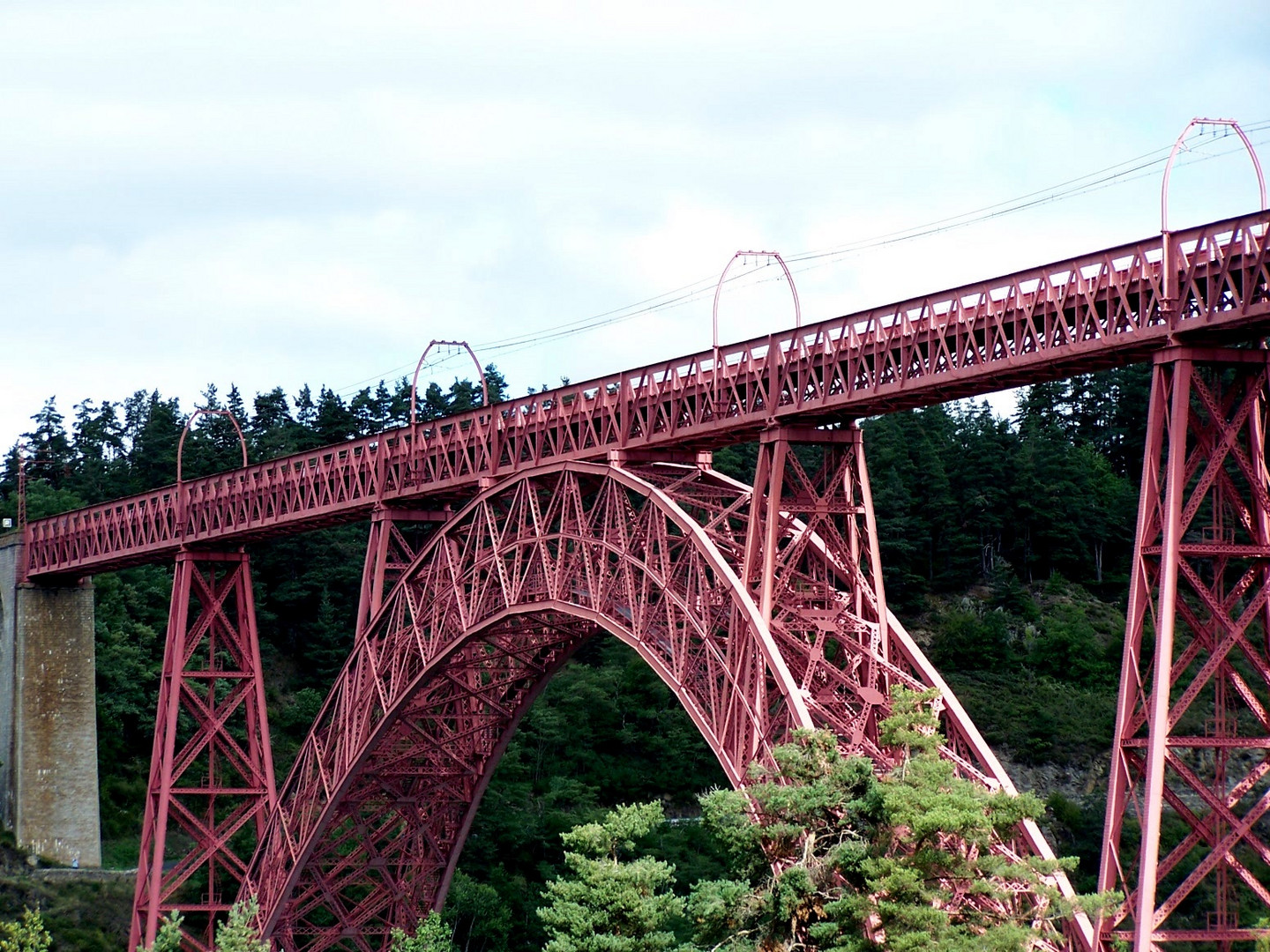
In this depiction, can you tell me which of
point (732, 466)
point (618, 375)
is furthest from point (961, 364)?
point (732, 466)

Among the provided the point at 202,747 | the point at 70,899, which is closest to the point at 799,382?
the point at 202,747

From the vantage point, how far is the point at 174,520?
52156 mm

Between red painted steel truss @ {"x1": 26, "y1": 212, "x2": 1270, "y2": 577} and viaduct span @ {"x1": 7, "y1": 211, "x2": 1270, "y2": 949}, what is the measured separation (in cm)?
6

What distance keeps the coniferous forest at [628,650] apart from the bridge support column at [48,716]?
356 centimetres

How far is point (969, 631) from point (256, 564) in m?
29.0

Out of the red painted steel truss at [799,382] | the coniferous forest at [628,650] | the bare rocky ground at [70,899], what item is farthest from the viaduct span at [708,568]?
the coniferous forest at [628,650]

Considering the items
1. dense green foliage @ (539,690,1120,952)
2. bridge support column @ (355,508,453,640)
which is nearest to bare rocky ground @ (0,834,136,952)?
bridge support column @ (355,508,453,640)

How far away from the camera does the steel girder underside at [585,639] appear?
3225 cm

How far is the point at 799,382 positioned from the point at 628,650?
47989 millimetres

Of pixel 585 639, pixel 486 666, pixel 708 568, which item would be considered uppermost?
pixel 708 568

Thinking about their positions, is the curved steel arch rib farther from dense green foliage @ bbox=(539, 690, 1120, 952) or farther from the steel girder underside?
dense green foliage @ bbox=(539, 690, 1120, 952)

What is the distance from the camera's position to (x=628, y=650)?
79.8m

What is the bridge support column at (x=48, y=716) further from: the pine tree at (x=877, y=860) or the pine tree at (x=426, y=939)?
the pine tree at (x=877, y=860)

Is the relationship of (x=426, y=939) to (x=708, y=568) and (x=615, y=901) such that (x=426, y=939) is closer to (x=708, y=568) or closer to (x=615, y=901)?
(x=708, y=568)
